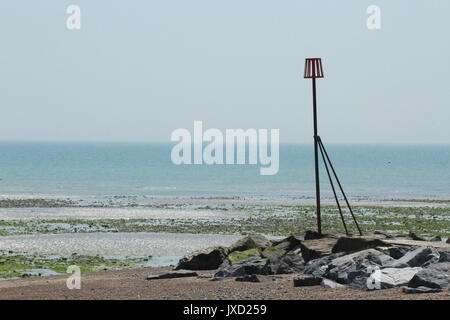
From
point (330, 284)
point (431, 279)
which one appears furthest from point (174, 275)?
point (431, 279)

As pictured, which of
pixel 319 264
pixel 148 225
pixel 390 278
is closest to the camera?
pixel 390 278

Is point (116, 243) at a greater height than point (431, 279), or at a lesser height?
lesser

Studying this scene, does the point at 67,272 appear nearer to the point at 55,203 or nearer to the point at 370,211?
the point at 370,211

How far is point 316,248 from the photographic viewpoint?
28.2 meters

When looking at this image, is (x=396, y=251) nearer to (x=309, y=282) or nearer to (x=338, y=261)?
(x=338, y=261)

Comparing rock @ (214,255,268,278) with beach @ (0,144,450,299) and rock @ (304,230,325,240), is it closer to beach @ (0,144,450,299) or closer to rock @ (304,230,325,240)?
beach @ (0,144,450,299)

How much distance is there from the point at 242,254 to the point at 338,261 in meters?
5.77

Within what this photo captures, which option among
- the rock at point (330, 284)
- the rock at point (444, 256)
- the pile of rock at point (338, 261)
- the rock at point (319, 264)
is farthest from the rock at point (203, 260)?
the rock at point (444, 256)

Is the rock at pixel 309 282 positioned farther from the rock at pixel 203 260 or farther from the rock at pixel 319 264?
the rock at pixel 203 260

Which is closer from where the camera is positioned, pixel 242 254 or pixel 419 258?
pixel 419 258

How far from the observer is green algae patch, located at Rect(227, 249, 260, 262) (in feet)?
96.8

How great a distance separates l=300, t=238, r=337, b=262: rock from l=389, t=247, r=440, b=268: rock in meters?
3.85

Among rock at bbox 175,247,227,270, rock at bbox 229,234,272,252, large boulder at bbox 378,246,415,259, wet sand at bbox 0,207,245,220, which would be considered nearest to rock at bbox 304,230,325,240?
rock at bbox 229,234,272,252
